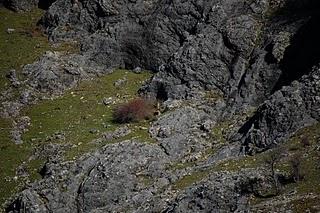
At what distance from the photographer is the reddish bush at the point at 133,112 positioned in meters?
44.9

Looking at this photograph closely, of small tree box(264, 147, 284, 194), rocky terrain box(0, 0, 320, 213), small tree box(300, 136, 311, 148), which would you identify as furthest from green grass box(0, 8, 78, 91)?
small tree box(300, 136, 311, 148)

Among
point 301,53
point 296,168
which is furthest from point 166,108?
point 296,168

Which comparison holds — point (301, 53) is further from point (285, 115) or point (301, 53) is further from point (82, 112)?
point (82, 112)

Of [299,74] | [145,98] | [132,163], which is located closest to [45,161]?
[132,163]

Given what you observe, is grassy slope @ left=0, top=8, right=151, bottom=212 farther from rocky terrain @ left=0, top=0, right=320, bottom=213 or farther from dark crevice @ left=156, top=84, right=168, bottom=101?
dark crevice @ left=156, top=84, right=168, bottom=101

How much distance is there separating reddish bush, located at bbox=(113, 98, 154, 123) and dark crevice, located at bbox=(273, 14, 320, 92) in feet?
38.8

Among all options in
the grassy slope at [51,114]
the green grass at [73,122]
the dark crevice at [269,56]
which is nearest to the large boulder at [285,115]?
the dark crevice at [269,56]

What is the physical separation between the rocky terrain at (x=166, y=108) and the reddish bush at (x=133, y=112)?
29.5 inches

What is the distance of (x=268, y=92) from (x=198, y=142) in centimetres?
870

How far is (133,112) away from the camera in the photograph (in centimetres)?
4525

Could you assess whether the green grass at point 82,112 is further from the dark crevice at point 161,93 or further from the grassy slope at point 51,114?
the dark crevice at point 161,93

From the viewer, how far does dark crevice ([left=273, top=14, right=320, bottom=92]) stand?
4316 centimetres

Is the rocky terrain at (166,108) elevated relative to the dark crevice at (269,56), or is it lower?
lower

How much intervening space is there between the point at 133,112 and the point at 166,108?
123 inches
